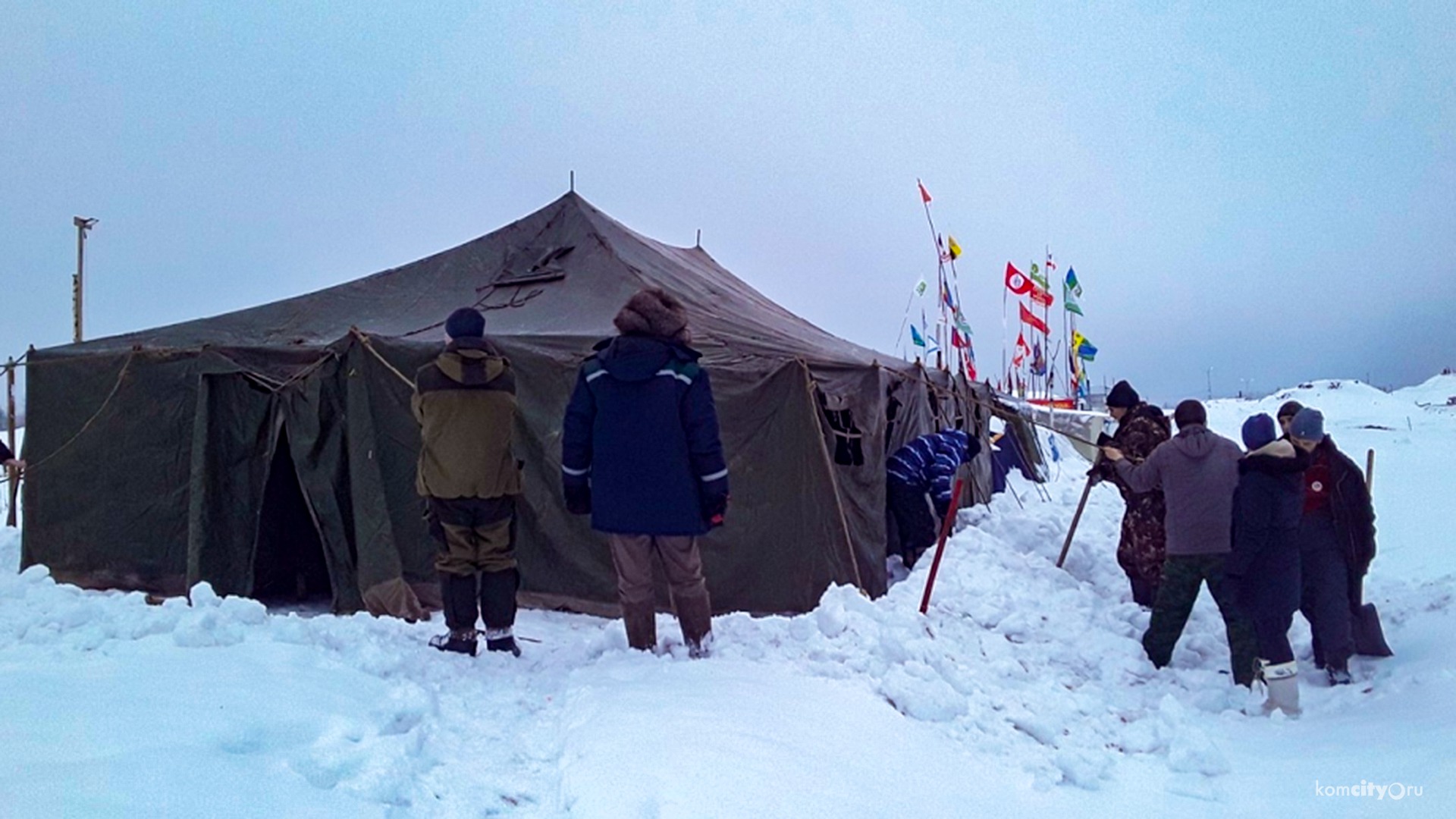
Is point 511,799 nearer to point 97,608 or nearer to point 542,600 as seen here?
point 97,608

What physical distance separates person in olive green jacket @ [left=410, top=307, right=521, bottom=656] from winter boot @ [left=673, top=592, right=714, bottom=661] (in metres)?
0.77

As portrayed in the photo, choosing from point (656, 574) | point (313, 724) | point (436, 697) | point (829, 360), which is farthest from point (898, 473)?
point (313, 724)

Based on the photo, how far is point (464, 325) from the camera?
13.0 feet

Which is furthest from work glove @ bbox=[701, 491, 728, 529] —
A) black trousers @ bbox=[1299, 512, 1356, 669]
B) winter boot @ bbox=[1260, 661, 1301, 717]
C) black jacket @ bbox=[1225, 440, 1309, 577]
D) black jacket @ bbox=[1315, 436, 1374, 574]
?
black jacket @ bbox=[1315, 436, 1374, 574]

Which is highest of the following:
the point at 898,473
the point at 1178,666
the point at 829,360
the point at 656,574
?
the point at 829,360

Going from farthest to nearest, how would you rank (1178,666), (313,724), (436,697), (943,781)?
(1178,666) → (436,697) → (943,781) → (313,724)

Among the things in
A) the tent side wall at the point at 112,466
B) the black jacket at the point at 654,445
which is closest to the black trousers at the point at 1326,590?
the black jacket at the point at 654,445

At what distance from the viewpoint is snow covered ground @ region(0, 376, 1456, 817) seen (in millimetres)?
2232

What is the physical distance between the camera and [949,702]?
11.6 feet

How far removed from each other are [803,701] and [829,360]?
3.07m

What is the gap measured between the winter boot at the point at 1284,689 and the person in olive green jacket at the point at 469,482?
3.41 metres

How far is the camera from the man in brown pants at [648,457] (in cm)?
368

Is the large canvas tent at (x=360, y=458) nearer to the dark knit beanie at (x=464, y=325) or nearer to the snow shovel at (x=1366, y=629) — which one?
the dark knit beanie at (x=464, y=325)

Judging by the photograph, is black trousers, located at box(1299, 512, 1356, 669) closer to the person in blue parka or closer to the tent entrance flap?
the person in blue parka
